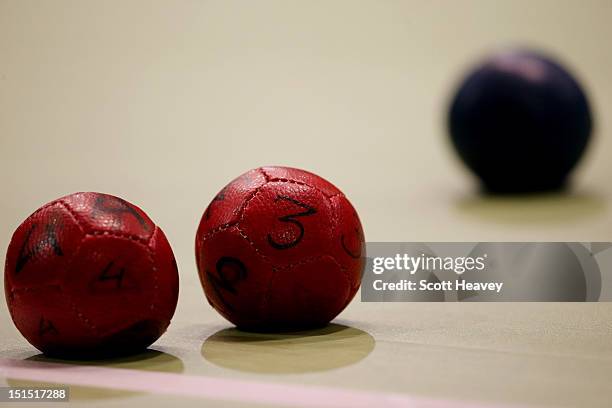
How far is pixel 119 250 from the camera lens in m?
3.62

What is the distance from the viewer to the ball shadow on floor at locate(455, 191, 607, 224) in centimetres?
714

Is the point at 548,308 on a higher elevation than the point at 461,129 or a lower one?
lower

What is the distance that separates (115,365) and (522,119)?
4839mm

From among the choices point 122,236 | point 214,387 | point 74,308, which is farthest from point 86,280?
point 214,387

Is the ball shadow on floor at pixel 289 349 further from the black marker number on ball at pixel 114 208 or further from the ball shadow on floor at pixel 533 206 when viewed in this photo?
the ball shadow on floor at pixel 533 206

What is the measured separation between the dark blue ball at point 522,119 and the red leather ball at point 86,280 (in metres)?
4.54

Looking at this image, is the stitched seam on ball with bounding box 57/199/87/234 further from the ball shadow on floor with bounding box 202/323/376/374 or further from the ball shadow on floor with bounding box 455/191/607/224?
the ball shadow on floor with bounding box 455/191/607/224

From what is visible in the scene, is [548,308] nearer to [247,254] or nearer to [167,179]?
[247,254]

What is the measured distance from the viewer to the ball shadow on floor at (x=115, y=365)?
10.6 ft

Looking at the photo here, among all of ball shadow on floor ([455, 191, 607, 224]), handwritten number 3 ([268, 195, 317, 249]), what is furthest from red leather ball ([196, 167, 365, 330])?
ball shadow on floor ([455, 191, 607, 224])

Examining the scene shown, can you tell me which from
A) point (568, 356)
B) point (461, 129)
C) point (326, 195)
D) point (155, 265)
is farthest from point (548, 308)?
point (461, 129)

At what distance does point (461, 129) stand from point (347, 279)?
4114 millimetres

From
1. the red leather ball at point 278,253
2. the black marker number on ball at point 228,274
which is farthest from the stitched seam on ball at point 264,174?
the black marker number on ball at point 228,274

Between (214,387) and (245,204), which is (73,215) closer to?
(245,204)
